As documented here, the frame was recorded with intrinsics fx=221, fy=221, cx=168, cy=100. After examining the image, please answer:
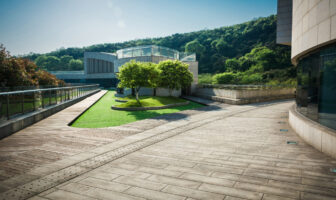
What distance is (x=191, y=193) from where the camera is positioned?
155 inches

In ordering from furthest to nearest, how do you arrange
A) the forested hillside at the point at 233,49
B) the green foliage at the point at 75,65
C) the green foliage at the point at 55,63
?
1. the green foliage at the point at 55,63
2. the green foliage at the point at 75,65
3. the forested hillside at the point at 233,49

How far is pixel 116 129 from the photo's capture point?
9.65m

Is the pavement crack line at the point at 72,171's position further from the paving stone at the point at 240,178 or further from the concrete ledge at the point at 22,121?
the concrete ledge at the point at 22,121


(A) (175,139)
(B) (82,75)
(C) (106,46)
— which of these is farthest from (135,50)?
(C) (106,46)

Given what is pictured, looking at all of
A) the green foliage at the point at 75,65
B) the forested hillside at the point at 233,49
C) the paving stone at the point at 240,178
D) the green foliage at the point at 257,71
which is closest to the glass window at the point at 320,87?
the paving stone at the point at 240,178

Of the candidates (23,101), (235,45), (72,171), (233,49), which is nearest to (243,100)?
(23,101)

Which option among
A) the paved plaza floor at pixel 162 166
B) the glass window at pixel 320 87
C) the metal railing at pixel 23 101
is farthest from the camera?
the metal railing at pixel 23 101

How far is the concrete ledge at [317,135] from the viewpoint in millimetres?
5732

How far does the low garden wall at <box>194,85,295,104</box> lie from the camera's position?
820 inches

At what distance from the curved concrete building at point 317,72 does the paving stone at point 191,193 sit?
388 centimetres

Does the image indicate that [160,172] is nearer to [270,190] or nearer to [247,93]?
[270,190]

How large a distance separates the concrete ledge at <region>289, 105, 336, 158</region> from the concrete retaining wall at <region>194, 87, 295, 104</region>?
1226 cm

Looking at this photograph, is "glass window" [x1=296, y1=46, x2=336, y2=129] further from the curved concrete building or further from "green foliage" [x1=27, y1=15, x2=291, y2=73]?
"green foliage" [x1=27, y1=15, x2=291, y2=73]

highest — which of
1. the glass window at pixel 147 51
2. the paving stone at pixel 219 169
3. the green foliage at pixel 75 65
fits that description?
the green foliage at pixel 75 65
